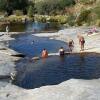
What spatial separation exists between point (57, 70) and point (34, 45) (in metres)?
23.4

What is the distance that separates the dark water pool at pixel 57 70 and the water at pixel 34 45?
7019 millimetres

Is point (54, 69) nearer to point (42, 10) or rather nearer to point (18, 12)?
point (42, 10)

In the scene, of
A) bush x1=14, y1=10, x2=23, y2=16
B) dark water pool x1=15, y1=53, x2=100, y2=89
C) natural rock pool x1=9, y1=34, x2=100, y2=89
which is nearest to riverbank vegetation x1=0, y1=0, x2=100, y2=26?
bush x1=14, y1=10, x2=23, y2=16

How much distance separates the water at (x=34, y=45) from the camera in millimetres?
59756

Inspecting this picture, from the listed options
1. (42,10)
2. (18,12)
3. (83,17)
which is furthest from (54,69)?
(18,12)

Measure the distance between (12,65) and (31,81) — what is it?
7361 millimetres

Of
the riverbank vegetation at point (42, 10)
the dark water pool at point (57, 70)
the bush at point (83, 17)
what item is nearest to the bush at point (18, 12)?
the riverbank vegetation at point (42, 10)

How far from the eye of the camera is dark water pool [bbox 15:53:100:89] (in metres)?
39.4

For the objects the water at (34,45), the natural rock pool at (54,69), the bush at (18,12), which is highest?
the natural rock pool at (54,69)

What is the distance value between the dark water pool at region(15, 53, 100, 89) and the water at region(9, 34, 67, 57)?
23.0 feet

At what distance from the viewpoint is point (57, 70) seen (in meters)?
44.4

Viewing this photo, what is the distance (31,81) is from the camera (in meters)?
39.6

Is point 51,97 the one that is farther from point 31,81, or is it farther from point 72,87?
point 31,81

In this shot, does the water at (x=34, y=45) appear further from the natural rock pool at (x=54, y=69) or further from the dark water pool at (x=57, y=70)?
the dark water pool at (x=57, y=70)
